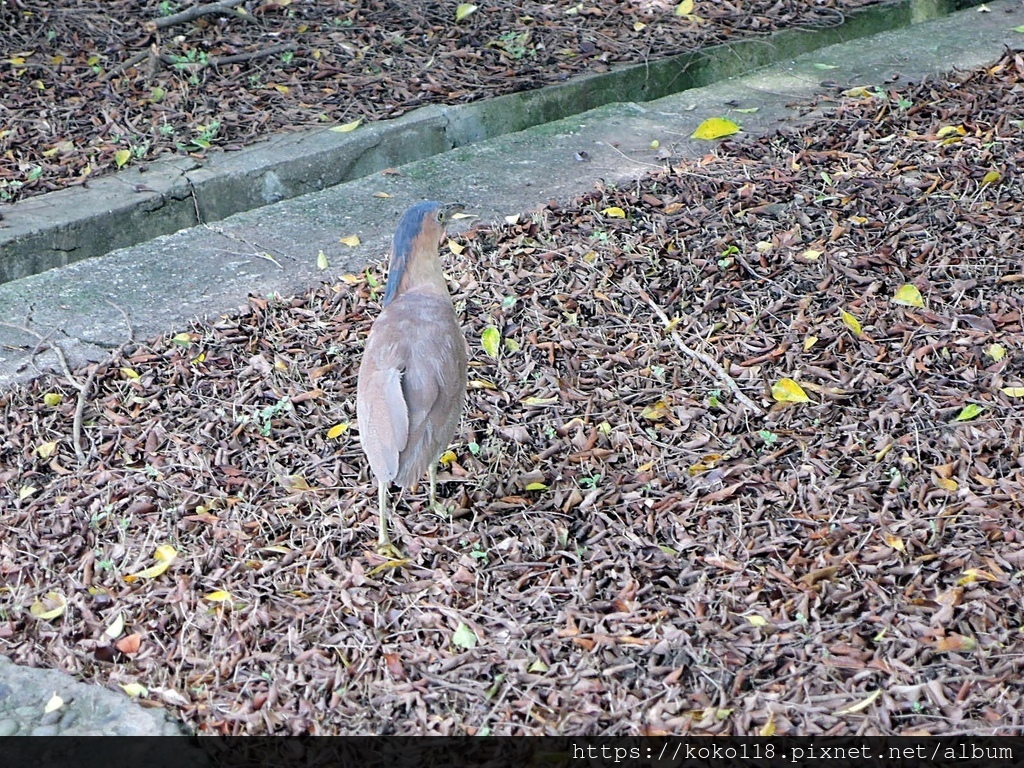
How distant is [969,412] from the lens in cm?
420

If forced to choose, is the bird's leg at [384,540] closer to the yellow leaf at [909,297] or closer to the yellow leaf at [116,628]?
the yellow leaf at [116,628]

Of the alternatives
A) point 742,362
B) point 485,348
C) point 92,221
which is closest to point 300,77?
point 92,221

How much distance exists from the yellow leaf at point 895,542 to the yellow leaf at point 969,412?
678 millimetres

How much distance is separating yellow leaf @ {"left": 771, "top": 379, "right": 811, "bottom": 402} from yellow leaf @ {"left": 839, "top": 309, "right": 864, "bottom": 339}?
0.40m

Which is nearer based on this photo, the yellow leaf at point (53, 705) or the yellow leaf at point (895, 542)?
the yellow leaf at point (53, 705)

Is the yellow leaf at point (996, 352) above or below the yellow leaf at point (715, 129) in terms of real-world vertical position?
below

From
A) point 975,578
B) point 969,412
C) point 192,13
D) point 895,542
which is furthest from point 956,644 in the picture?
point 192,13

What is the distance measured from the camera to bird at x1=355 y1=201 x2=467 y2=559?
3824 millimetres

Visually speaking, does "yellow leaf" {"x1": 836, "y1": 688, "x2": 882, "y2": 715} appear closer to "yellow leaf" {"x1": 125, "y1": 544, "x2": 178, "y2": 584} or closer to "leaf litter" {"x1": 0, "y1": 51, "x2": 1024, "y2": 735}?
"leaf litter" {"x1": 0, "y1": 51, "x2": 1024, "y2": 735}

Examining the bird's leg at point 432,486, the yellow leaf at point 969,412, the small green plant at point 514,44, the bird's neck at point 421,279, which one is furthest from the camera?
the small green plant at point 514,44

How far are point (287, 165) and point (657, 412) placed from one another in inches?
106

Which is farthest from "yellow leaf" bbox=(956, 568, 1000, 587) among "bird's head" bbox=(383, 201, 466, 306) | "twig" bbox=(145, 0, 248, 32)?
"twig" bbox=(145, 0, 248, 32)

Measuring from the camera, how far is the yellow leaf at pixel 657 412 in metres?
4.40

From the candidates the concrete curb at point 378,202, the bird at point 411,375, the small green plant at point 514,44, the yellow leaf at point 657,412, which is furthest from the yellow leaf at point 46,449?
the small green plant at point 514,44
